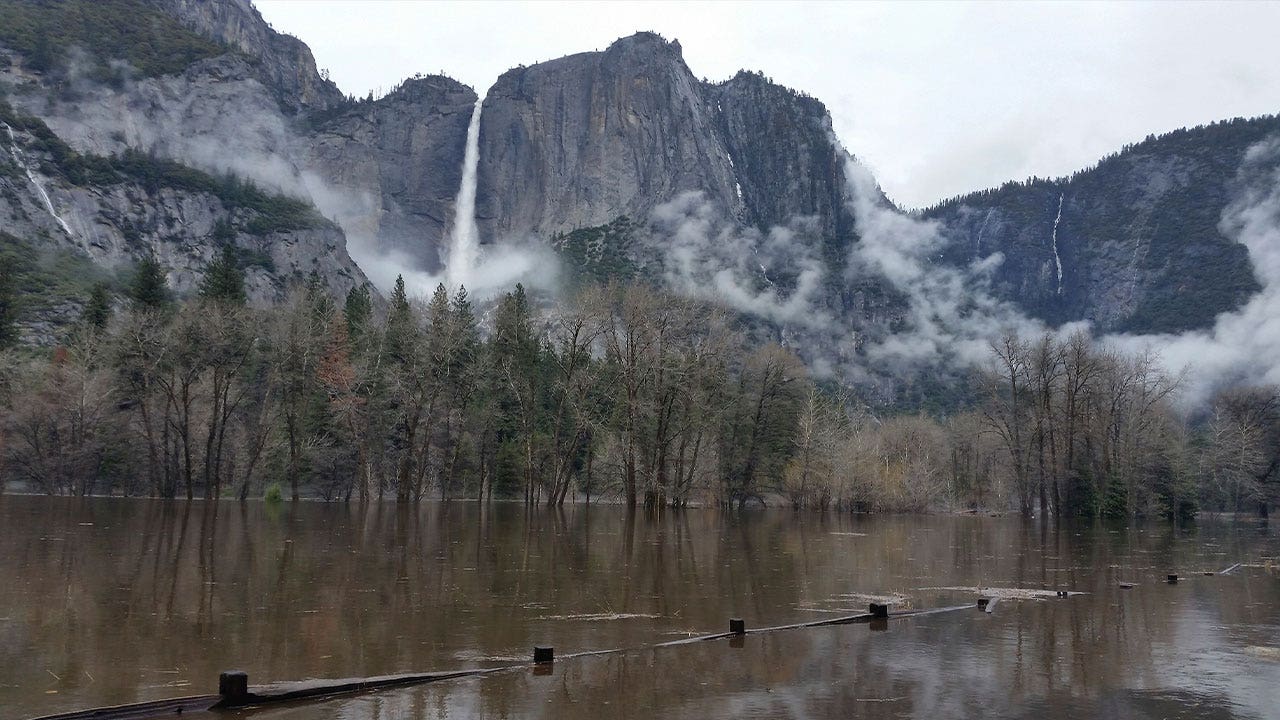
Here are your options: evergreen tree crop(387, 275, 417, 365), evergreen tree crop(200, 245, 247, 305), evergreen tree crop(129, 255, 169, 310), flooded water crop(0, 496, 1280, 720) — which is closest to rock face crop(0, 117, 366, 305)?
evergreen tree crop(200, 245, 247, 305)

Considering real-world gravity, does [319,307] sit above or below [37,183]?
below

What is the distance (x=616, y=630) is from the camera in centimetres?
1195

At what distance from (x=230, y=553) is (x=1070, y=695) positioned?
59.2 feet

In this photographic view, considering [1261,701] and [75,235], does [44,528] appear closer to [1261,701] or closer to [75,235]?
[1261,701]

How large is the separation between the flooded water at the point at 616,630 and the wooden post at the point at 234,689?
0.59ft

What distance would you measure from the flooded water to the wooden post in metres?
0.18

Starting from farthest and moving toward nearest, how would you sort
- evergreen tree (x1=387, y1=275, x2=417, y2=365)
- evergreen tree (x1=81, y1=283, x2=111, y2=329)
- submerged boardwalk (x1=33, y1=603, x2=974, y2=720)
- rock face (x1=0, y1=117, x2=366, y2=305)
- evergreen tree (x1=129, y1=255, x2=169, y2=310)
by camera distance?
rock face (x1=0, y1=117, x2=366, y2=305) → evergreen tree (x1=81, y1=283, x2=111, y2=329) → evergreen tree (x1=129, y1=255, x2=169, y2=310) → evergreen tree (x1=387, y1=275, x2=417, y2=365) → submerged boardwalk (x1=33, y1=603, x2=974, y2=720)

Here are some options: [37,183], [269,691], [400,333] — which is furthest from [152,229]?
[269,691]

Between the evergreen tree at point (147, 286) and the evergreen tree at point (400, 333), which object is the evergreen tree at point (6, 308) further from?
the evergreen tree at point (400, 333)

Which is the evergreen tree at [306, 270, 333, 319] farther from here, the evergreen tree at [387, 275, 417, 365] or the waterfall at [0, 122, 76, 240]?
the waterfall at [0, 122, 76, 240]

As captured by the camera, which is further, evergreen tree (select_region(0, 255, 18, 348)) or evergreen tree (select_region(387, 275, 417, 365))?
evergreen tree (select_region(0, 255, 18, 348))

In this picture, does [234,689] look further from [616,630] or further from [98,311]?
[98,311]

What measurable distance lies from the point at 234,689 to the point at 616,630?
540cm

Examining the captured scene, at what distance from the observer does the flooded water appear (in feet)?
27.6
